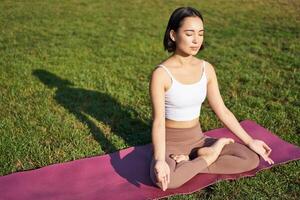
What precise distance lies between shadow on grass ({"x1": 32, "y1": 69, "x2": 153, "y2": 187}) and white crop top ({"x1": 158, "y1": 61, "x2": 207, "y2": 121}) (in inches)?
26.1

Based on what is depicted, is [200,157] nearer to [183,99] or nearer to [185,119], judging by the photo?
[185,119]

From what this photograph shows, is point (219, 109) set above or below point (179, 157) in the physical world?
above

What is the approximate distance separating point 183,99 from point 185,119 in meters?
0.25

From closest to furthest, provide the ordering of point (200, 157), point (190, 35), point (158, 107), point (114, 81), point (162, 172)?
1. point (162, 172)
2. point (190, 35)
3. point (158, 107)
4. point (200, 157)
5. point (114, 81)

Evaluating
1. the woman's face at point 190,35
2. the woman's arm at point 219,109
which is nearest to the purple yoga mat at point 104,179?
the woman's arm at point 219,109

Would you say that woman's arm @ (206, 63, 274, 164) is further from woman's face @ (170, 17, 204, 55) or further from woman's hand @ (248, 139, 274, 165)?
woman's face @ (170, 17, 204, 55)

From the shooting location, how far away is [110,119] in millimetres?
6133

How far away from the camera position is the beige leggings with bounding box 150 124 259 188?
4.34m

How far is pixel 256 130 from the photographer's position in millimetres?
5613

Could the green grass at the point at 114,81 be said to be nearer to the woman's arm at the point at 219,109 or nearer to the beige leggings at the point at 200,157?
the beige leggings at the point at 200,157

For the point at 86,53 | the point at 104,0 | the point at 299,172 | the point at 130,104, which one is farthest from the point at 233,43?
the point at 104,0

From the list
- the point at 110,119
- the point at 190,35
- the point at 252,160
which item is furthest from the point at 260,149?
the point at 110,119

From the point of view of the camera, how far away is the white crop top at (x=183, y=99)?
4.36 m

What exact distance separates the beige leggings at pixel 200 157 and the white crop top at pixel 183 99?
0.51 ft
